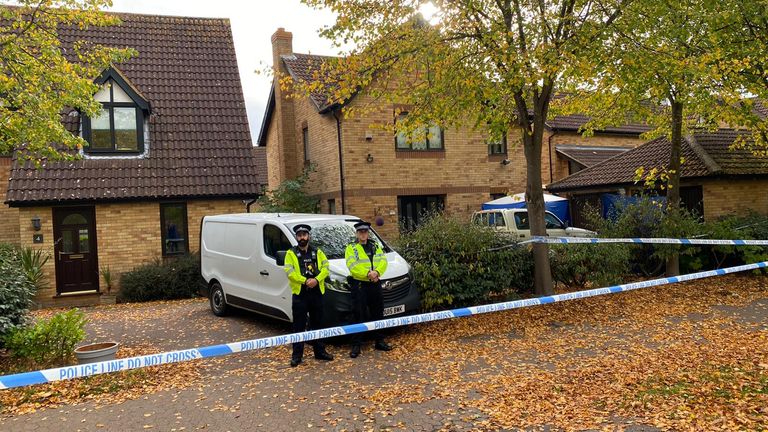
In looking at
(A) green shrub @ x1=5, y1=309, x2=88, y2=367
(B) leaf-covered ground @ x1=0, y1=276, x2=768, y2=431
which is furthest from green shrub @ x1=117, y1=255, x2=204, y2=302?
(A) green shrub @ x1=5, y1=309, x2=88, y2=367

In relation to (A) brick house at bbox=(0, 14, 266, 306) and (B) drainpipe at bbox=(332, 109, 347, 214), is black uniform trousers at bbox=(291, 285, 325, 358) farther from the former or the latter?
(B) drainpipe at bbox=(332, 109, 347, 214)

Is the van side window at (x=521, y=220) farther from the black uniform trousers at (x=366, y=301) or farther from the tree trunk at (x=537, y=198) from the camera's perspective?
the black uniform trousers at (x=366, y=301)

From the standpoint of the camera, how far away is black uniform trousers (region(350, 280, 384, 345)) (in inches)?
290

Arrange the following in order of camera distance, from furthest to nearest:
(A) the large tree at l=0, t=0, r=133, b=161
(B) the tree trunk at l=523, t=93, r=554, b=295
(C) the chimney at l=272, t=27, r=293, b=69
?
A: (C) the chimney at l=272, t=27, r=293, b=69
(B) the tree trunk at l=523, t=93, r=554, b=295
(A) the large tree at l=0, t=0, r=133, b=161

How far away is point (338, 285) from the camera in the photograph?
7.61 metres

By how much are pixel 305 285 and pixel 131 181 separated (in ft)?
31.2

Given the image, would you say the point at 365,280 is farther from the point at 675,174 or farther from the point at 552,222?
the point at 552,222

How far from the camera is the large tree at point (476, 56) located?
8406mm

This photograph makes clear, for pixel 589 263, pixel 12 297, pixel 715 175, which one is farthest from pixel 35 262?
pixel 715 175

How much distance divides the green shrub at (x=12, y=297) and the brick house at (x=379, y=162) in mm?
9719

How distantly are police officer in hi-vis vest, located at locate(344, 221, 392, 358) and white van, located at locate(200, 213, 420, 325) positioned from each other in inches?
9.5

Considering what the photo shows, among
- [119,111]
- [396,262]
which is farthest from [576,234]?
[119,111]

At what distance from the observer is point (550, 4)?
9.21 m

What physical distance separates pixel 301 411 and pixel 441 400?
1352 millimetres
